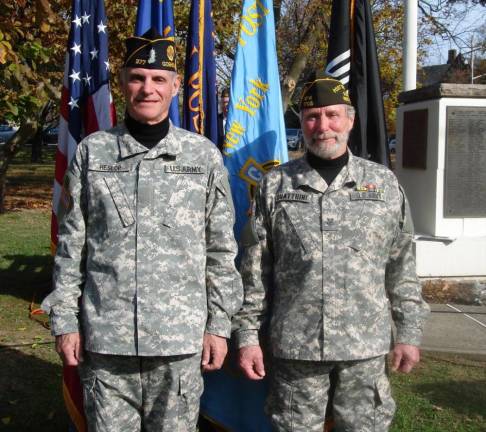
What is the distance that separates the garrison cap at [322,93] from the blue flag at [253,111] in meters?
0.84

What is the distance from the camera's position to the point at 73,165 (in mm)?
2529

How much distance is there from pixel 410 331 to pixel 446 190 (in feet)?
12.9

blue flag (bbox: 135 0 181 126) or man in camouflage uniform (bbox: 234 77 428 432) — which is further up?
blue flag (bbox: 135 0 181 126)

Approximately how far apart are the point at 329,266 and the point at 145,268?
710 millimetres

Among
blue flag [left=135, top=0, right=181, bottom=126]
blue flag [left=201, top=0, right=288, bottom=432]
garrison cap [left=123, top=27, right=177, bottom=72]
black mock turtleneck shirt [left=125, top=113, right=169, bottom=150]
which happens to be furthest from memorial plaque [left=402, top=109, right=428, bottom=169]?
black mock turtleneck shirt [left=125, top=113, right=169, bottom=150]

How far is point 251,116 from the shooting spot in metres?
3.57

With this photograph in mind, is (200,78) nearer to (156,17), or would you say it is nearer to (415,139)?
(156,17)

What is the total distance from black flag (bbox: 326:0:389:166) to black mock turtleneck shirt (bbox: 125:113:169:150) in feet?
4.77

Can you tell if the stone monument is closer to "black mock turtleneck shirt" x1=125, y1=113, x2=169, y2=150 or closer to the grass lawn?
the grass lawn

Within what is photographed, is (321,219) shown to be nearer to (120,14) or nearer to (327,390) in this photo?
(327,390)

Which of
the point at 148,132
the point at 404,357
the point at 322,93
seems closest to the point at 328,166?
the point at 322,93

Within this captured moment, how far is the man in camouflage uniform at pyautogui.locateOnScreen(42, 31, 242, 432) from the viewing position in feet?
7.90

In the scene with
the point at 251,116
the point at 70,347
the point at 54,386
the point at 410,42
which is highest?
the point at 410,42

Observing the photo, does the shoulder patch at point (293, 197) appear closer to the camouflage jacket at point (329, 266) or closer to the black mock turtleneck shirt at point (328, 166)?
the camouflage jacket at point (329, 266)
